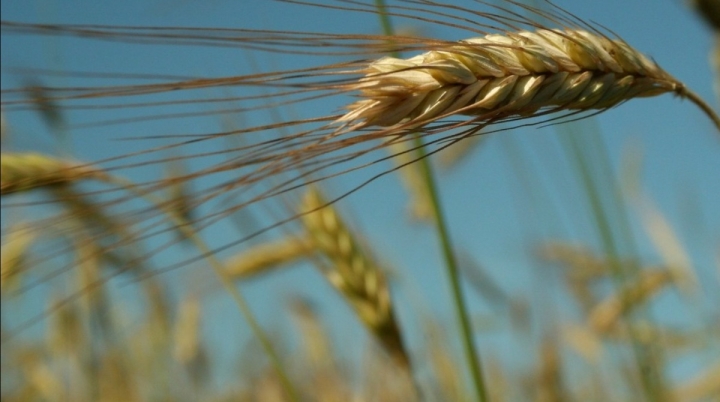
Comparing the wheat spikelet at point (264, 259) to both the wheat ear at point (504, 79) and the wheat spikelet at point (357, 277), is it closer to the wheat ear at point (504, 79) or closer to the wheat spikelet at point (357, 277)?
the wheat spikelet at point (357, 277)

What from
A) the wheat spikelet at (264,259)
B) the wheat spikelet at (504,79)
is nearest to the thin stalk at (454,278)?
the wheat spikelet at (504,79)

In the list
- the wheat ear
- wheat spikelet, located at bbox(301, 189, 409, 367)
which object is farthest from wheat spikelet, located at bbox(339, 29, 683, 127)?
wheat spikelet, located at bbox(301, 189, 409, 367)

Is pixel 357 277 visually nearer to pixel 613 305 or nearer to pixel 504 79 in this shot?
pixel 504 79

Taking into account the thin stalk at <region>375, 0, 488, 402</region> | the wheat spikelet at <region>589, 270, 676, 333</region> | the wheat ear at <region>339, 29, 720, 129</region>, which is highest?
the wheat ear at <region>339, 29, 720, 129</region>

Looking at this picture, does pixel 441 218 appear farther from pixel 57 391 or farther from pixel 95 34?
pixel 57 391

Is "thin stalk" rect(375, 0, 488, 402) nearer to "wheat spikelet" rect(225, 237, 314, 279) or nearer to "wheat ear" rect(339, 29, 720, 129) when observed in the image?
"wheat ear" rect(339, 29, 720, 129)

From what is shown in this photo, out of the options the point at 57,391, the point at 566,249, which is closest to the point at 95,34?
the point at 57,391

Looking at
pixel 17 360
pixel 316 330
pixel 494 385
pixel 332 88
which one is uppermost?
pixel 332 88
